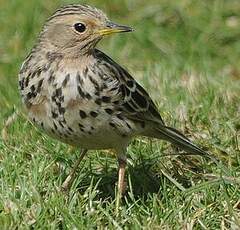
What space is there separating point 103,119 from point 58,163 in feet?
3.50

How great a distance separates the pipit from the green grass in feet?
1.09

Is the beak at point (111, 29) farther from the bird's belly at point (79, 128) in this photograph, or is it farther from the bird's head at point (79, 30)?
the bird's belly at point (79, 128)

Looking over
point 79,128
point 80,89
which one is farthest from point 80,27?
point 79,128

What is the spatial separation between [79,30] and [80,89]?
1.56 feet

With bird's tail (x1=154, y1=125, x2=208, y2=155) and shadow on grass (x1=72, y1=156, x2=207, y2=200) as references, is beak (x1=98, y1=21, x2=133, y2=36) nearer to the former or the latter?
bird's tail (x1=154, y1=125, x2=208, y2=155)

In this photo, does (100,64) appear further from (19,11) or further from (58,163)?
(19,11)

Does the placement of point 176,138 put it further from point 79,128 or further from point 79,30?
point 79,30

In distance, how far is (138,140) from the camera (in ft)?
25.9

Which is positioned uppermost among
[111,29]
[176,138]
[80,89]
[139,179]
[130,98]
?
[111,29]

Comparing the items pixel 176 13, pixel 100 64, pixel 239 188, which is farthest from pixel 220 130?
pixel 176 13

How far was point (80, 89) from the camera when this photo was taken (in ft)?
21.7

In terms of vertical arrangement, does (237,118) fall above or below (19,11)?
below

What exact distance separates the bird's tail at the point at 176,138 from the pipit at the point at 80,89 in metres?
0.30

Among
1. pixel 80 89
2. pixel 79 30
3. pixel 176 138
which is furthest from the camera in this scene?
pixel 176 138
